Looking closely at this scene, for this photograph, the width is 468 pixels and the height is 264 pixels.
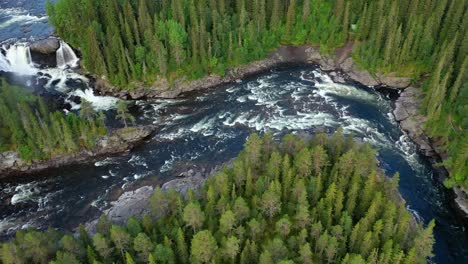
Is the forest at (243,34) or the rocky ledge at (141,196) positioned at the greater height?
the forest at (243,34)

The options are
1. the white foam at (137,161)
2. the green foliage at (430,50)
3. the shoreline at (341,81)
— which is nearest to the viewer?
the white foam at (137,161)

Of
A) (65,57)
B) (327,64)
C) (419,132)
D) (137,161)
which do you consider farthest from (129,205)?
(327,64)

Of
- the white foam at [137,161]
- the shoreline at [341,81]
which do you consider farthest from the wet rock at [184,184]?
the shoreline at [341,81]

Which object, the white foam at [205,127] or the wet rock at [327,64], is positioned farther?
the wet rock at [327,64]

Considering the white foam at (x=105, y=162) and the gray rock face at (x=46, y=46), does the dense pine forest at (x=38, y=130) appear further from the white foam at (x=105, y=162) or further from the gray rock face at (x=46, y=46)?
the gray rock face at (x=46, y=46)

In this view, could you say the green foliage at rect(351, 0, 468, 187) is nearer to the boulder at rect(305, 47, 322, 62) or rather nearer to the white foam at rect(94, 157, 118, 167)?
the boulder at rect(305, 47, 322, 62)

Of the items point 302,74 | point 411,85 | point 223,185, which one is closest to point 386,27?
point 411,85
